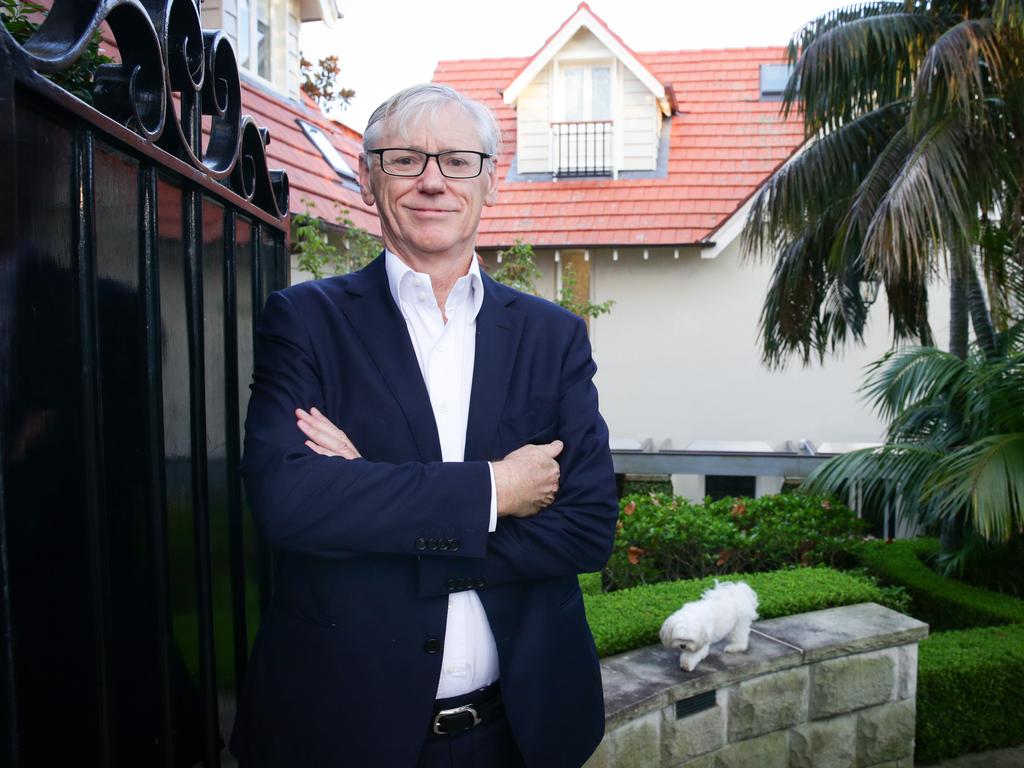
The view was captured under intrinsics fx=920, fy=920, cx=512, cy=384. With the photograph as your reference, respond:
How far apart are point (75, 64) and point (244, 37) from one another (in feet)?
31.7

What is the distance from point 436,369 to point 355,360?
0.18 meters

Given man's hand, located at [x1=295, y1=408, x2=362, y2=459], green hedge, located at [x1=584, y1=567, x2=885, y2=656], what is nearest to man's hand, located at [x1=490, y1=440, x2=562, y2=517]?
man's hand, located at [x1=295, y1=408, x2=362, y2=459]

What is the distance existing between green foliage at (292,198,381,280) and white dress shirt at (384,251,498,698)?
4994mm

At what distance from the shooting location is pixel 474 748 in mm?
1889

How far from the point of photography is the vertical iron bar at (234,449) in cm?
217

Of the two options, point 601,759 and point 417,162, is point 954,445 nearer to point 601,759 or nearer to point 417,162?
point 601,759

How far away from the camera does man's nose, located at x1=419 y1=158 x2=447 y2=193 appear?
1.98 meters

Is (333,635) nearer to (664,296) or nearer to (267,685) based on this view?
(267,685)

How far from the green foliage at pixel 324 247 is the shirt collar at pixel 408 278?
495 centimetres

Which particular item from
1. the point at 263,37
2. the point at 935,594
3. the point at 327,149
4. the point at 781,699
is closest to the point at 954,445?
the point at 935,594

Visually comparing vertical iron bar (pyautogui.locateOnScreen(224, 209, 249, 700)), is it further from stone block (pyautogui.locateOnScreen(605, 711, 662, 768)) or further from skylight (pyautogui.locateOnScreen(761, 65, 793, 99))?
skylight (pyautogui.locateOnScreen(761, 65, 793, 99))

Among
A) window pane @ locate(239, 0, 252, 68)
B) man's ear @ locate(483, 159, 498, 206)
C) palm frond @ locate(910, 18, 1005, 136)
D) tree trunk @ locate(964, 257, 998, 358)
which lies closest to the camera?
man's ear @ locate(483, 159, 498, 206)

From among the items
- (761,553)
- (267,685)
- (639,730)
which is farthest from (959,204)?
(267,685)

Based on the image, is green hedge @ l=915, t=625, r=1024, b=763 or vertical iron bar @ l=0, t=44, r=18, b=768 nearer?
vertical iron bar @ l=0, t=44, r=18, b=768
